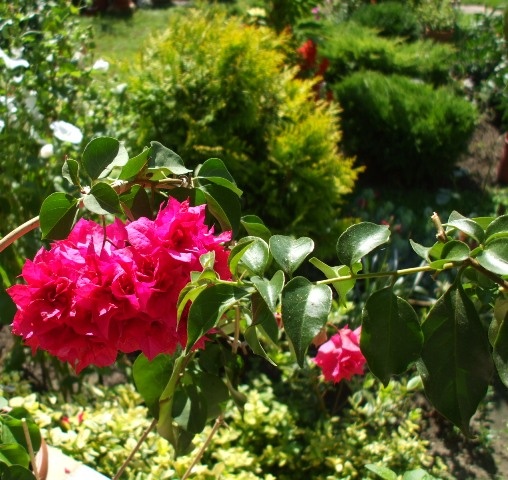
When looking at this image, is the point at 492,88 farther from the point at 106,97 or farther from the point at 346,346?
the point at 346,346

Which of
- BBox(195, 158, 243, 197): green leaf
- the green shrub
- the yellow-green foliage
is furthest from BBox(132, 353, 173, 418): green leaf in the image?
the green shrub

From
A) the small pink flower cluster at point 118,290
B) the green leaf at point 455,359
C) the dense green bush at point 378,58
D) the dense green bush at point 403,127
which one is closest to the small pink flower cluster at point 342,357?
the small pink flower cluster at point 118,290

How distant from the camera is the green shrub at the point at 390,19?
696 cm

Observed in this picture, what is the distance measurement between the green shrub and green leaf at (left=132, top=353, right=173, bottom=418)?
6.28 m

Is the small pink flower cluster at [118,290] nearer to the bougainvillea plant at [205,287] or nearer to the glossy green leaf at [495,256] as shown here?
the bougainvillea plant at [205,287]

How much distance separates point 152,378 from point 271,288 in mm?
425

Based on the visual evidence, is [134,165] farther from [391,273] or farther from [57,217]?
[391,273]

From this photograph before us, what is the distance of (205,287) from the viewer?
0.77 m

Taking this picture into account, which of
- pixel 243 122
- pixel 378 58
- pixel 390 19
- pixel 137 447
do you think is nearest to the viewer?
pixel 137 447

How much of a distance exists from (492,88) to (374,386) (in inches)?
147

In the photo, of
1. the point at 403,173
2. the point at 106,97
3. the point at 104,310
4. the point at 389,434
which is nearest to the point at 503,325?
the point at 104,310

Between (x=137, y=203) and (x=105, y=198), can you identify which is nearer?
(x=105, y=198)

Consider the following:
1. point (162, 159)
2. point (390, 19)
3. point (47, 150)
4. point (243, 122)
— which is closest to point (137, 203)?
point (162, 159)

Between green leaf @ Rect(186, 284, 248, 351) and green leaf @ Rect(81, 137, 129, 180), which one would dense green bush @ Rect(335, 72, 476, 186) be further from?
green leaf @ Rect(186, 284, 248, 351)
